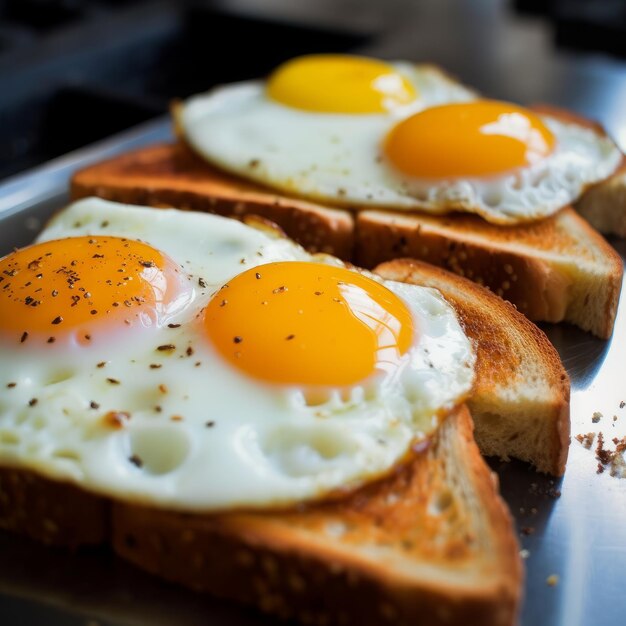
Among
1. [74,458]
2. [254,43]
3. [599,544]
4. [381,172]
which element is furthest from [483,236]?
[254,43]

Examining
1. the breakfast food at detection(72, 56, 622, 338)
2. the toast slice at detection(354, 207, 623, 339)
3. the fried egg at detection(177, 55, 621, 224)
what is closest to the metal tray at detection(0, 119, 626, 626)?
the toast slice at detection(354, 207, 623, 339)

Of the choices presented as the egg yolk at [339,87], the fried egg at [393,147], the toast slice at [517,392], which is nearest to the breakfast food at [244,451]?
the toast slice at [517,392]

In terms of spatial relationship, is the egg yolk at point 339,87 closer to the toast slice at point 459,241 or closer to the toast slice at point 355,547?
the toast slice at point 459,241

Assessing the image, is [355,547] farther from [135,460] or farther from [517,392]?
[517,392]

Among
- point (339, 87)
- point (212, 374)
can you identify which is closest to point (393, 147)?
point (339, 87)

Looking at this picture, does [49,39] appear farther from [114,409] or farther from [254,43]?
[114,409]

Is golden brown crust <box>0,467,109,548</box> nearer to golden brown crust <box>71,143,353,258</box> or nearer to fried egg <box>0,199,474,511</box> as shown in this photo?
fried egg <box>0,199,474,511</box>
